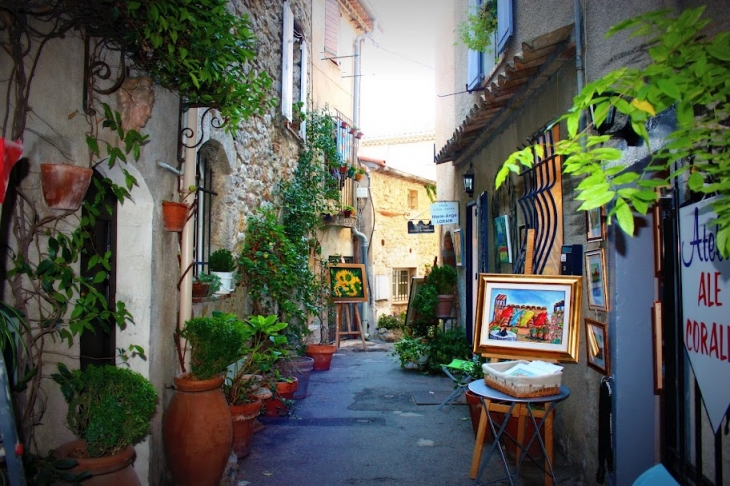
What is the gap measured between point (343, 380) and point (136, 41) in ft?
18.6

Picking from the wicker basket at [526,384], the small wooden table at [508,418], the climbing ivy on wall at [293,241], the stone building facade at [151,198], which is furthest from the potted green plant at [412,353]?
the wicker basket at [526,384]

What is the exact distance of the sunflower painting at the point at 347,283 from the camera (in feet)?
32.6

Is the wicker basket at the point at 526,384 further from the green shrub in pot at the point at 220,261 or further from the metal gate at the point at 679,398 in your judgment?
the green shrub in pot at the point at 220,261

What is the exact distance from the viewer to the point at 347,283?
10.1m

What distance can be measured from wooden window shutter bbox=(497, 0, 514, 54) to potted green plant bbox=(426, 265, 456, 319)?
13.8ft

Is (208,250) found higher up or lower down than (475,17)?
lower down

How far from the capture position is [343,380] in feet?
24.9

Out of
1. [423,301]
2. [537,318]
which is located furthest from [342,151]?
[537,318]

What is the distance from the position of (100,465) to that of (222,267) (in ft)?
8.87

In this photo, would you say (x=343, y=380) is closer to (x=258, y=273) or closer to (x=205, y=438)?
(x=258, y=273)

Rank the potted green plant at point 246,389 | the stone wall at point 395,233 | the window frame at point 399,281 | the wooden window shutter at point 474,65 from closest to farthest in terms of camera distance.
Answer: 1. the potted green plant at point 246,389
2. the wooden window shutter at point 474,65
3. the stone wall at point 395,233
4. the window frame at point 399,281

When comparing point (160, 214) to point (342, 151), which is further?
point (342, 151)

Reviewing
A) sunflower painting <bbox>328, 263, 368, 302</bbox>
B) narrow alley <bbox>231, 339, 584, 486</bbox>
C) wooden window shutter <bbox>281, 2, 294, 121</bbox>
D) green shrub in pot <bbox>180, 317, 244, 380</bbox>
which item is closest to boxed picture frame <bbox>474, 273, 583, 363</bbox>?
narrow alley <bbox>231, 339, 584, 486</bbox>

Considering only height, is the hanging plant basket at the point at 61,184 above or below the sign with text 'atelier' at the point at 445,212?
below
